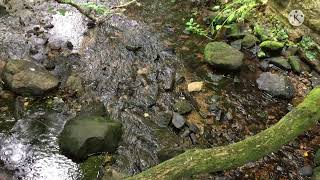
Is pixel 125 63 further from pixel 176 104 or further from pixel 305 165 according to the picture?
pixel 305 165

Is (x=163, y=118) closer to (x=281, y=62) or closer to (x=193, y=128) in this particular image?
(x=193, y=128)

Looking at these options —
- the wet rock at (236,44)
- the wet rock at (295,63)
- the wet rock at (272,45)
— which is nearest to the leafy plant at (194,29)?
the wet rock at (236,44)

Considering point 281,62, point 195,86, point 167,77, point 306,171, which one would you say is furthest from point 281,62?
point 306,171

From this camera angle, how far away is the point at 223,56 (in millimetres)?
7023

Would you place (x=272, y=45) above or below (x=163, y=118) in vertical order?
above

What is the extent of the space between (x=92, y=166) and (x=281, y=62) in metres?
4.50

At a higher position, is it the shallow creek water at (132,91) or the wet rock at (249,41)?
the wet rock at (249,41)

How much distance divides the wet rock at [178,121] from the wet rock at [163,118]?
75 millimetres

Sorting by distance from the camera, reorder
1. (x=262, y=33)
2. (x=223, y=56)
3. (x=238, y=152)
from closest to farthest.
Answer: (x=238, y=152), (x=223, y=56), (x=262, y=33)

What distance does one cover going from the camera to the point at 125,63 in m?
6.96

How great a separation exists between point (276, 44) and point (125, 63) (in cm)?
324

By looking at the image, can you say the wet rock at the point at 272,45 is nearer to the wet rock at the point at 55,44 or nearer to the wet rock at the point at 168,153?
the wet rock at the point at 168,153

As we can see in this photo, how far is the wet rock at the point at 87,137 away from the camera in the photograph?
497 cm

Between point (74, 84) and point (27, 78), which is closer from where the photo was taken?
point (27, 78)
